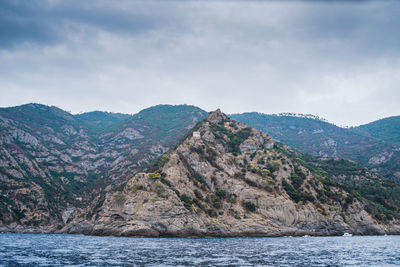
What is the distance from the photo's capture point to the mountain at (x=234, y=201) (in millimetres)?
121562

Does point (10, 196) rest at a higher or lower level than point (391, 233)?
higher

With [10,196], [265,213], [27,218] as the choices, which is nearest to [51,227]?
[27,218]

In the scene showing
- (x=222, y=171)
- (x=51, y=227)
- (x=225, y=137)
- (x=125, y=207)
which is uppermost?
(x=225, y=137)

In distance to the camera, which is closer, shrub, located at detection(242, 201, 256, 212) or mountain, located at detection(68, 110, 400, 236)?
mountain, located at detection(68, 110, 400, 236)

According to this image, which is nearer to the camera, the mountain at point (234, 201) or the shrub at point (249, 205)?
the mountain at point (234, 201)

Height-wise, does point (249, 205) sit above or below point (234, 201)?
below

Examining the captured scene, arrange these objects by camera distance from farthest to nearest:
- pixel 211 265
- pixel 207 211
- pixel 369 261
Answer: pixel 207 211 → pixel 369 261 → pixel 211 265

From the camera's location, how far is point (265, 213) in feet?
446

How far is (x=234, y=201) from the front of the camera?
14050cm

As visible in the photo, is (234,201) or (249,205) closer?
(249,205)

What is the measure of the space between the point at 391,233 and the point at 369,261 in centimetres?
11682

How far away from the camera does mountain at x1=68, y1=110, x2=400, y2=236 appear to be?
121562mm

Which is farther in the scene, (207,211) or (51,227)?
(51,227)

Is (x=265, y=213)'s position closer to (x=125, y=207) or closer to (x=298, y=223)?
(x=298, y=223)
